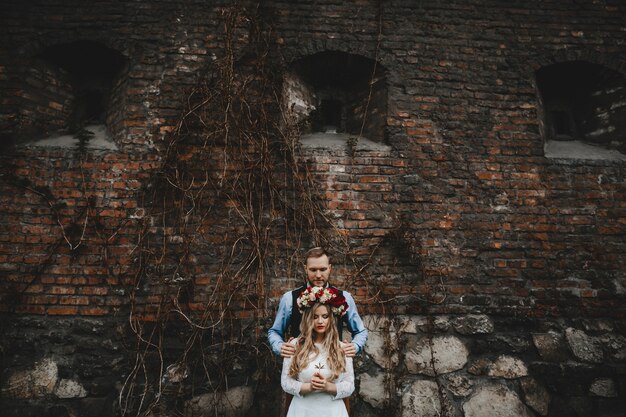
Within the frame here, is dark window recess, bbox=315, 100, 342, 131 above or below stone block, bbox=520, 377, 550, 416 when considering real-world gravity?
above

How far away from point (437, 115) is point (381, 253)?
1.50m

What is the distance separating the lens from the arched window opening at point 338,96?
3.61 meters

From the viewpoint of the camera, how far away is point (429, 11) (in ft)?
12.2

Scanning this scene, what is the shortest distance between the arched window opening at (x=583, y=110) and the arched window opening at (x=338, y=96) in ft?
5.87

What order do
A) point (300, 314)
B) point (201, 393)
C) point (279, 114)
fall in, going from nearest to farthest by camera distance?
point (300, 314) → point (201, 393) → point (279, 114)

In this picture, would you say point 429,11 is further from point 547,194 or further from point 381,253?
point 381,253

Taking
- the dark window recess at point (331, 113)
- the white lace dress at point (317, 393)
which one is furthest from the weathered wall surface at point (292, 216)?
the white lace dress at point (317, 393)

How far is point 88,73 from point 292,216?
281cm

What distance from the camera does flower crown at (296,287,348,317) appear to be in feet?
6.90

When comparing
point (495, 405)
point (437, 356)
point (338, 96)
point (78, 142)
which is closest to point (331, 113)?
point (338, 96)

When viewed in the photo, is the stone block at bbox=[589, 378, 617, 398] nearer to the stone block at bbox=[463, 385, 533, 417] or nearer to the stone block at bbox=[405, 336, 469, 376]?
the stone block at bbox=[463, 385, 533, 417]

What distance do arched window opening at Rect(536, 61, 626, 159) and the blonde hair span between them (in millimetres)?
2976

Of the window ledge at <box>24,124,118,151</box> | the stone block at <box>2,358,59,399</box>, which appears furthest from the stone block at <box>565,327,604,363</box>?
the window ledge at <box>24,124,118,151</box>

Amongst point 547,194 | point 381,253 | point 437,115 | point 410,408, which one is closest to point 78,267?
point 381,253
